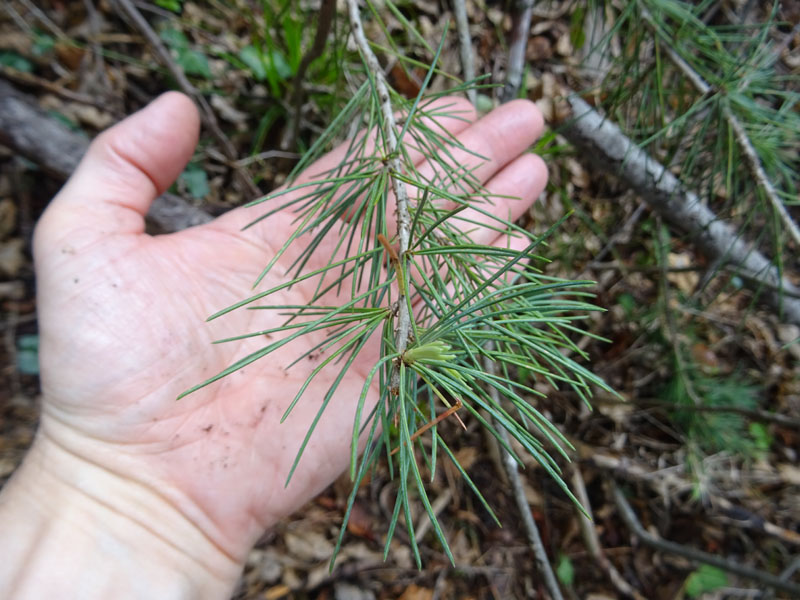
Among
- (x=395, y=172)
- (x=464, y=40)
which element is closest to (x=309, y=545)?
(x=395, y=172)

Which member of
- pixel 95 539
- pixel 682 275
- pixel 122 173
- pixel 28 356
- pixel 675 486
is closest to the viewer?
pixel 95 539

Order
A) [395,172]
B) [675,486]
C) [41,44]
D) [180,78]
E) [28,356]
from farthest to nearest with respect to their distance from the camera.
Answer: [675,486], [41,44], [28,356], [180,78], [395,172]

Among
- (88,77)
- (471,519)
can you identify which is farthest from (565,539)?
(88,77)

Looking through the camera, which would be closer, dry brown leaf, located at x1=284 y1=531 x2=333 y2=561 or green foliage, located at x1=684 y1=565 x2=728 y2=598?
dry brown leaf, located at x1=284 y1=531 x2=333 y2=561

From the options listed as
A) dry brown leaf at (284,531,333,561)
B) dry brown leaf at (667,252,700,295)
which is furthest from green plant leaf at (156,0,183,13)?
dry brown leaf at (667,252,700,295)

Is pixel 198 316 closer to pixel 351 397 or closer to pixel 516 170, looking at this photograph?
pixel 351 397

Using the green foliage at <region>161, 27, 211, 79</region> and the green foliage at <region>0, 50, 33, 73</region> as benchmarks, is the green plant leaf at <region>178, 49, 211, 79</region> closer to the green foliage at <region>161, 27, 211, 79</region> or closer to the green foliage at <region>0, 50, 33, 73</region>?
the green foliage at <region>161, 27, 211, 79</region>

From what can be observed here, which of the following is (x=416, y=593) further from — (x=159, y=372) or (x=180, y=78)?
(x=180, y=78)

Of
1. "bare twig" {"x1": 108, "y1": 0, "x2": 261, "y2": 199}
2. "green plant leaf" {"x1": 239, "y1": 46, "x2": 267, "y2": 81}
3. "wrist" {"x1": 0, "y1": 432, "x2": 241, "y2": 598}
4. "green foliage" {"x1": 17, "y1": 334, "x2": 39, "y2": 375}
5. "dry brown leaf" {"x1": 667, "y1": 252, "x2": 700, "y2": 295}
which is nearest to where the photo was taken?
"wrist" {"x1": 0, "y1": 432, "x2": 241, "y2": 598}
